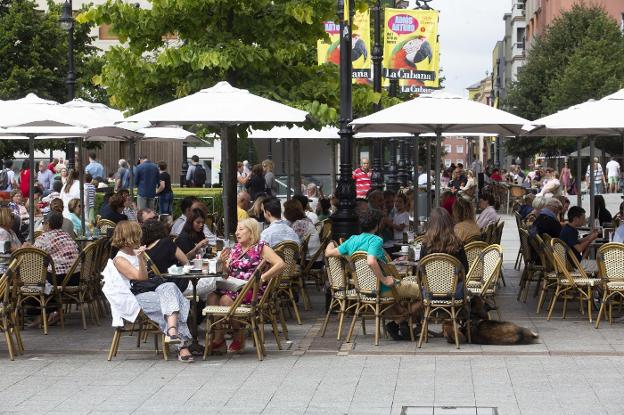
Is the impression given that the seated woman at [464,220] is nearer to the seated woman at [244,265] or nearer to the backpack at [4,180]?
the seated woman at [244,265]

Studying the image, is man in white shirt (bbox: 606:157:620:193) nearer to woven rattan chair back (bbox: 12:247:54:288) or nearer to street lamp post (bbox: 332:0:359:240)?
street lamp post (bbox: 332:0:359:240)

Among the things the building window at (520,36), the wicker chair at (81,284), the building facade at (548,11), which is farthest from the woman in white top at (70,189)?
the building window at (520,36)

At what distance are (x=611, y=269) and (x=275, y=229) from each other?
3825mm

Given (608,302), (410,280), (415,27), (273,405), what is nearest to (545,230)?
(608,302)

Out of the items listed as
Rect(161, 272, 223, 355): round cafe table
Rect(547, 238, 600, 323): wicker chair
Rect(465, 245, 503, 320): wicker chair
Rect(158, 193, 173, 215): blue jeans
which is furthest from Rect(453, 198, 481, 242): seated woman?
Rect(158, 193, 173, 215): blue jeans

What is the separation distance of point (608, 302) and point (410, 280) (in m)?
2.50

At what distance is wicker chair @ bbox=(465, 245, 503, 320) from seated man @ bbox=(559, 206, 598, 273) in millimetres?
1809

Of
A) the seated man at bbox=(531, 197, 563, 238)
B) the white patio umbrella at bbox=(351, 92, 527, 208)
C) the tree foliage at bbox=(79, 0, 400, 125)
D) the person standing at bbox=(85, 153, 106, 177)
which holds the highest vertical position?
the tree foliage at bbox=(79, 0, 400, 125)

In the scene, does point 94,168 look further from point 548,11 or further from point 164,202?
point 548,11

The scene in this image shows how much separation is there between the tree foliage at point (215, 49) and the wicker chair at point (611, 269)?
6.01 metres

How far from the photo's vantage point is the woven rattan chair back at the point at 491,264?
41.4 ft

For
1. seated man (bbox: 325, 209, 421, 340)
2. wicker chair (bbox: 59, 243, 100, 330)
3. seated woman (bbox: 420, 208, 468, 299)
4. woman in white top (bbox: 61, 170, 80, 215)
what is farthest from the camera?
woman in white top (bbox: 61, 170, 80, 215)

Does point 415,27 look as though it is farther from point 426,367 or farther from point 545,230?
point 426,367

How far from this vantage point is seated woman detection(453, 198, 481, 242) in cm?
1477
